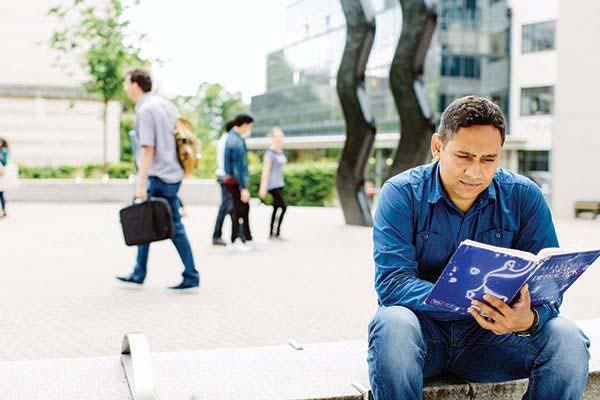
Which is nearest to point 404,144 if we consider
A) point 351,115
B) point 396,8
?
point 351,115

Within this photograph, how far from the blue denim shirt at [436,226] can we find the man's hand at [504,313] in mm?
276

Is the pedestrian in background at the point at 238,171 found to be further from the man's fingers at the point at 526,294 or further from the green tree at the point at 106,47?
the green tree at the point at 106,47

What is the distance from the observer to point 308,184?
27203 millimetres

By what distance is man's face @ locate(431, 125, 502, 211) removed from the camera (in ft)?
10.3

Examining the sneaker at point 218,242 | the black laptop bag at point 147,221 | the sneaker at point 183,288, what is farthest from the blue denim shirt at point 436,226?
the sneaker at point 218,242

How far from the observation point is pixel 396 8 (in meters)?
59.7

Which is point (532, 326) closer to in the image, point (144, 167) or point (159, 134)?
point (144, 167)

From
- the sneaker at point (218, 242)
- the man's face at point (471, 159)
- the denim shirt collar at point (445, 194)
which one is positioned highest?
the man's face at point (471, 159)

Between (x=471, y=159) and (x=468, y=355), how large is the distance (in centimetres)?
85

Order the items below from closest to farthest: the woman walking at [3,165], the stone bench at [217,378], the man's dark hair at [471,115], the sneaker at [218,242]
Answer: the man's dark hair at [471,115]
the stone bench at [217,378]
the sneaker at [218,242]
the woman walking at [3,165]

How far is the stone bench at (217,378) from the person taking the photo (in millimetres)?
3441

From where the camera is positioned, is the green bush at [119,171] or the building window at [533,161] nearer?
the green bush at [119,171]

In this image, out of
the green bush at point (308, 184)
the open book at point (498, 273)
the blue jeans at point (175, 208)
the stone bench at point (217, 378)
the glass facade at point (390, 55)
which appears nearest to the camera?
the open book at point (498, 273)

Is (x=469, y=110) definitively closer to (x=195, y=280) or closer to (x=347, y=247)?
(x=195, y=280)
